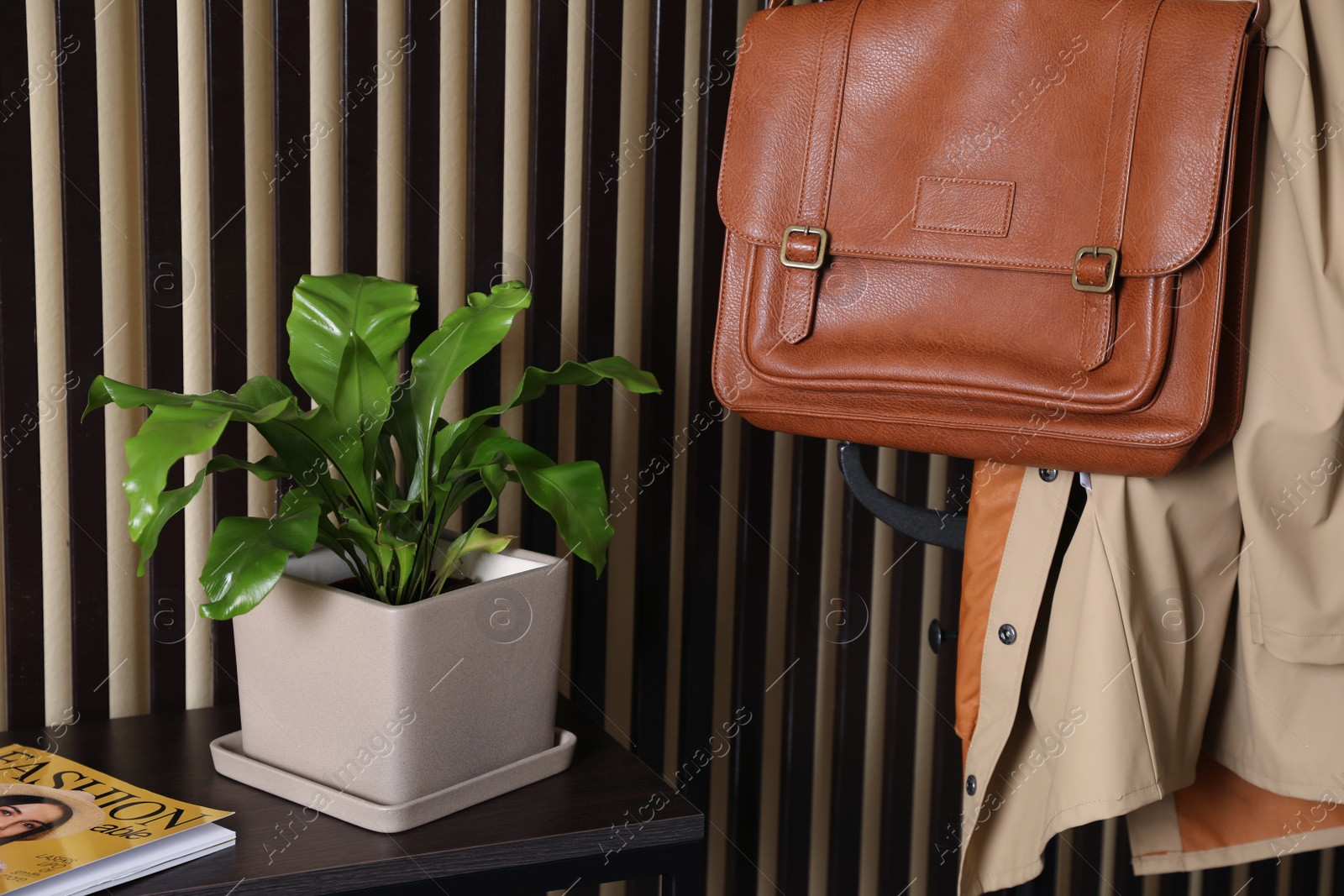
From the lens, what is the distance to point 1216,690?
3.50 feet

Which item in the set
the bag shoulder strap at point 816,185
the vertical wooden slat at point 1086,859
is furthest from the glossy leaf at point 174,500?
the vertical wooden slat at point 1086,859

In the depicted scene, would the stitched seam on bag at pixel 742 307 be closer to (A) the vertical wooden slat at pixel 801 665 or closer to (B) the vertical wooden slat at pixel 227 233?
(A) the vertical wooden slat at pixel 801 665

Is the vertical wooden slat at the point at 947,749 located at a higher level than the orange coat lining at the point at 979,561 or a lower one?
lower

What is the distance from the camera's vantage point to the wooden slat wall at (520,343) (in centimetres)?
108

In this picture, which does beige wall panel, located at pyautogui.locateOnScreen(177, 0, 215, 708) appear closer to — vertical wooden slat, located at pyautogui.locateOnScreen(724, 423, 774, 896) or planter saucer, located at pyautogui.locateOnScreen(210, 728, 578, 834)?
planter saucer, located at pyautogui.locateOnScreen(210, 728, 578, 834)

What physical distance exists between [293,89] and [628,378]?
0.47 m

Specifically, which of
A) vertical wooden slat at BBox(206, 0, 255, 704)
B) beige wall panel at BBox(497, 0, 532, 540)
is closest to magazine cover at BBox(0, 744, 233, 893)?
vertical wooden slat at BBox(206, 0, 255, 704)

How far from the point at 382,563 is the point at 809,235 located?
47cm

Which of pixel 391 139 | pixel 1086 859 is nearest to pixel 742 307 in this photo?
pixel 391 139

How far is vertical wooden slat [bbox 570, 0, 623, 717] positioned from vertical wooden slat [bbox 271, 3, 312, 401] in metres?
0.29

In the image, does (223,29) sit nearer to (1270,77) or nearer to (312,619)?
(312,619)

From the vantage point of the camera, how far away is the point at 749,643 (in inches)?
55.6

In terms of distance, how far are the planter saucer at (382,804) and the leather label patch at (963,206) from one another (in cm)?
56

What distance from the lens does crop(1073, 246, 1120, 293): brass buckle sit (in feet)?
2.95
